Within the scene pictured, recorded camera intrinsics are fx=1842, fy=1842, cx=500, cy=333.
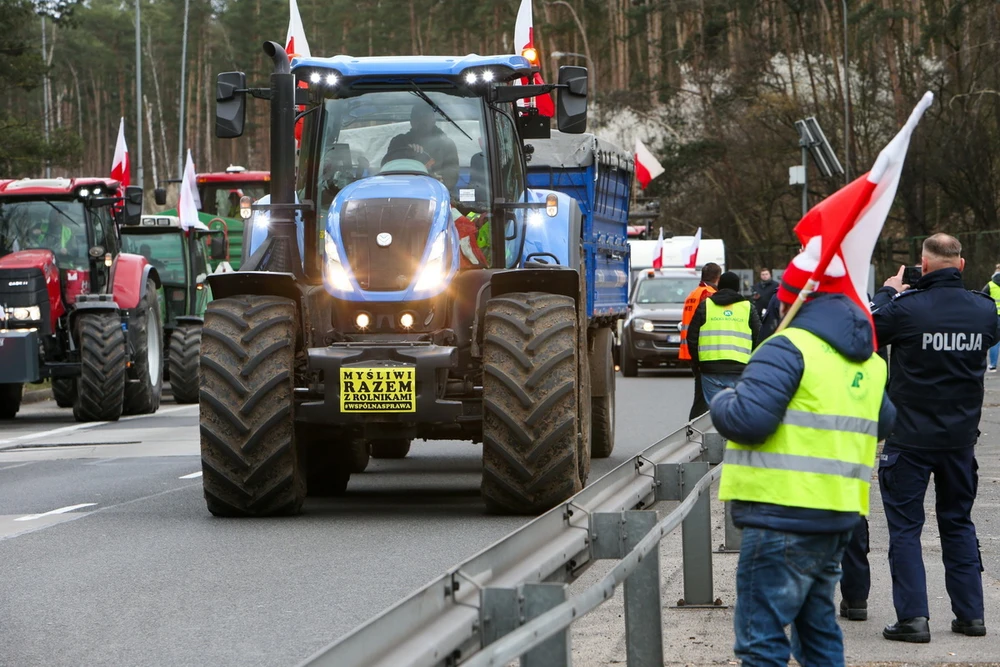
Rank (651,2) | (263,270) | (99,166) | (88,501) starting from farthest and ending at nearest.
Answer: (99,166)
(651,2)
(88,501)
(263,270)

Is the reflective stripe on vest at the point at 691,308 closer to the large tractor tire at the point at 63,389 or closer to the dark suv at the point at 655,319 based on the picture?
the large tractor tire at the point at 63,389

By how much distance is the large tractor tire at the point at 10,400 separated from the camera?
23.3 m

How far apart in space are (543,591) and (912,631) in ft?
11.3

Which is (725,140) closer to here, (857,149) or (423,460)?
(857,149)

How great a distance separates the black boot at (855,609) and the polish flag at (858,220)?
2.78 m

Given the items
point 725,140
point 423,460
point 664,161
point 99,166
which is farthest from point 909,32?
point 99,166

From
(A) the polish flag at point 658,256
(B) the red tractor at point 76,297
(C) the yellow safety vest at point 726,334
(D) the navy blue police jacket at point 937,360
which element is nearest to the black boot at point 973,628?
(D) the navy blue police jacket at point 937,360

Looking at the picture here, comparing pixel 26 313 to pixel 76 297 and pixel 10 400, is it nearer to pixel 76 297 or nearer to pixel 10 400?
pixel 76 297

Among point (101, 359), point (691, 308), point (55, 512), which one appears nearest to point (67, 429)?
point (101, 359)

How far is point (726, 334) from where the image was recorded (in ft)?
50.1

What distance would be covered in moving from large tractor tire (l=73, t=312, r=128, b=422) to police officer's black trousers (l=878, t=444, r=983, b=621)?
48.0 feet

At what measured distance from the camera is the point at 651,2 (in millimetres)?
76062

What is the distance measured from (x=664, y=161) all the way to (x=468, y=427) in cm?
5649

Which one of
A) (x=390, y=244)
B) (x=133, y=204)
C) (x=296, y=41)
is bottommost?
(x=390, y=244)
